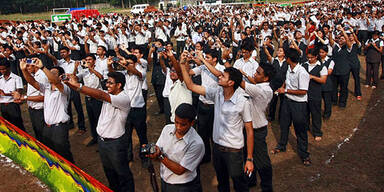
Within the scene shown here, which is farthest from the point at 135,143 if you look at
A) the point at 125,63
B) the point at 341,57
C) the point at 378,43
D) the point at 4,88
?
the point at 378,43

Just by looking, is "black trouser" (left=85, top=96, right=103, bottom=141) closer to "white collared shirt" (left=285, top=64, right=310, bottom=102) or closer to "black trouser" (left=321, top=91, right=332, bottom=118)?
"white collared shirt" (left=285, top=64, right=310, bottom=102)

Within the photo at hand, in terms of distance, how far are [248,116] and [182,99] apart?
1.54 meters

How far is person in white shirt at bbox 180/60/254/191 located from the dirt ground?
136 cm

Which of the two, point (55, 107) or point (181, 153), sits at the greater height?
point (55, 107)

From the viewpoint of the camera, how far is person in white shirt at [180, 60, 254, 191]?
11.7 feet

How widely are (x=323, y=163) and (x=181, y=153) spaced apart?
11.8 ft

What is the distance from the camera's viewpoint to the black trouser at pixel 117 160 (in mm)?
4105

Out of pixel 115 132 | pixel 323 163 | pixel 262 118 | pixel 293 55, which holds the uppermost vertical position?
pixel 293 55

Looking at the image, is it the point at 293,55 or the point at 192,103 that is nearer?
the point at 293,55

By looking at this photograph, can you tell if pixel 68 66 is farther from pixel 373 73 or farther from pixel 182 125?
pixel 373 73

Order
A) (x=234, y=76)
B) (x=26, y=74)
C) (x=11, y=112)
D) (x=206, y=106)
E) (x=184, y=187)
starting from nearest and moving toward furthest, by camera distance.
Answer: (x=184, y=187)
(x=234, y=76)
(x=26, y=74)
(x=206, y=106)
(x=11, y=112)

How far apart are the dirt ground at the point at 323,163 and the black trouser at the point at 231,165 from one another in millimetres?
1125

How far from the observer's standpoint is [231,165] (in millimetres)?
Answer: 3697

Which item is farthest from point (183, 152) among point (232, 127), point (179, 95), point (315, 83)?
point (315, 83)
